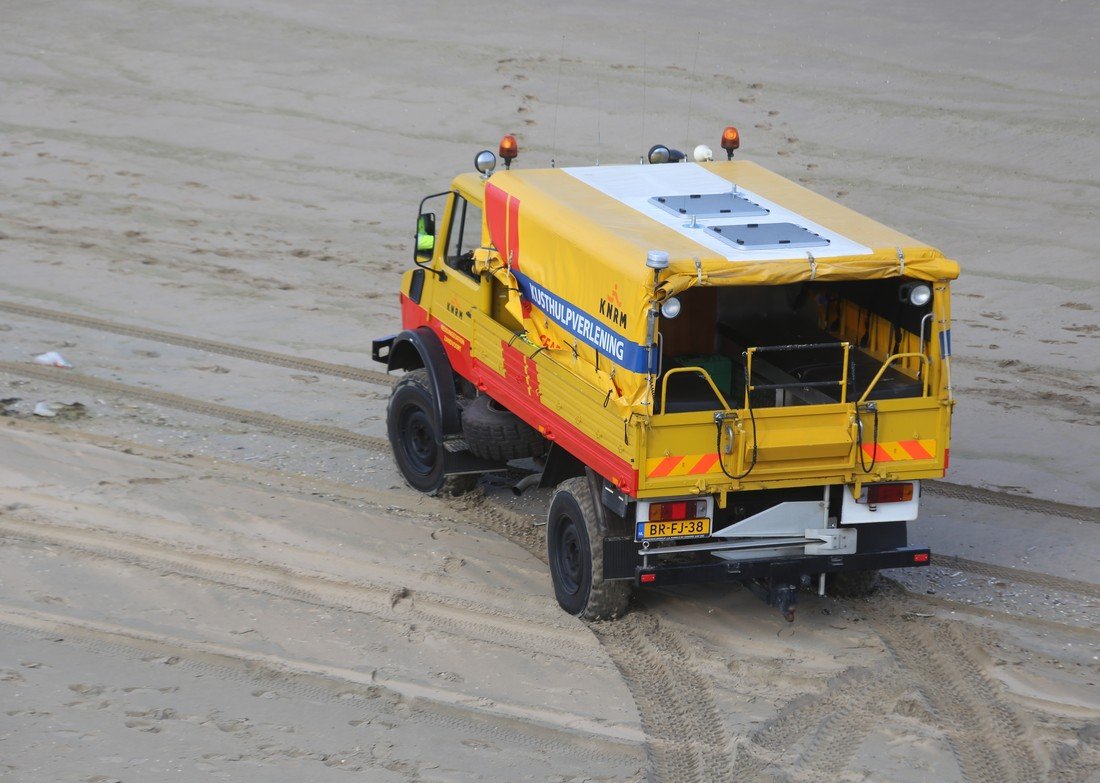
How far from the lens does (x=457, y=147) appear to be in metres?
18.8

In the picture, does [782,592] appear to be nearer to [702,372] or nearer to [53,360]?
[702,372]

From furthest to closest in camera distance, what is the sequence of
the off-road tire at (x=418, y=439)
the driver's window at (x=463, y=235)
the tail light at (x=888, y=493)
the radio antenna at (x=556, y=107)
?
the radio antenna at (x=556, y=107) → the off-road tire at (x=418, y=439) → the driver's window at (x=463, y=235) → the tail light at (x=888, y=493)

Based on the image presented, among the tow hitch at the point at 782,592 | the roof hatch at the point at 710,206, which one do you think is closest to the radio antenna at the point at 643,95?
the roof hatch at the point at 710,206

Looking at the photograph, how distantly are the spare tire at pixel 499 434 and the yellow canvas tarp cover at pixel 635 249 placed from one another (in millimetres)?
855

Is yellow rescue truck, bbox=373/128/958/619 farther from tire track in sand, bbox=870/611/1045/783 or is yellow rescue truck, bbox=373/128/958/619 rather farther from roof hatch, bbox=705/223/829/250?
tire track in sand, bbox=870/611/1045/783

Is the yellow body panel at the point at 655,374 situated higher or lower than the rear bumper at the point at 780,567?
higher

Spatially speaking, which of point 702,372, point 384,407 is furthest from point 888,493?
point 384,407

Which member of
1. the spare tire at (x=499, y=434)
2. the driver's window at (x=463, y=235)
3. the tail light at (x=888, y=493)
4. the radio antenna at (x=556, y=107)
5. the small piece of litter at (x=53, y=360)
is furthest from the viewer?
the radio antenna at (x=556, y=107)

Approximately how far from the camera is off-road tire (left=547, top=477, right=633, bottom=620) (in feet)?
30.0

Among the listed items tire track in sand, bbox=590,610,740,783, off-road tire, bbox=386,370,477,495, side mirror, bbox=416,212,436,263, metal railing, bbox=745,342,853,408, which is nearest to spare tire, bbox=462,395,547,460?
off-road tire, bbox=386,370,477,495

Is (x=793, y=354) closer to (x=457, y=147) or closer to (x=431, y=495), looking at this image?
(x=431, y=495)

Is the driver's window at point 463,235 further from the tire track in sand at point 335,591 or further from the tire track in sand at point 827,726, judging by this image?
the tire track in sand at point 827,726

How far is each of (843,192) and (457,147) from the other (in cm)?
446

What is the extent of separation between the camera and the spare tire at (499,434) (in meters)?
10.5
